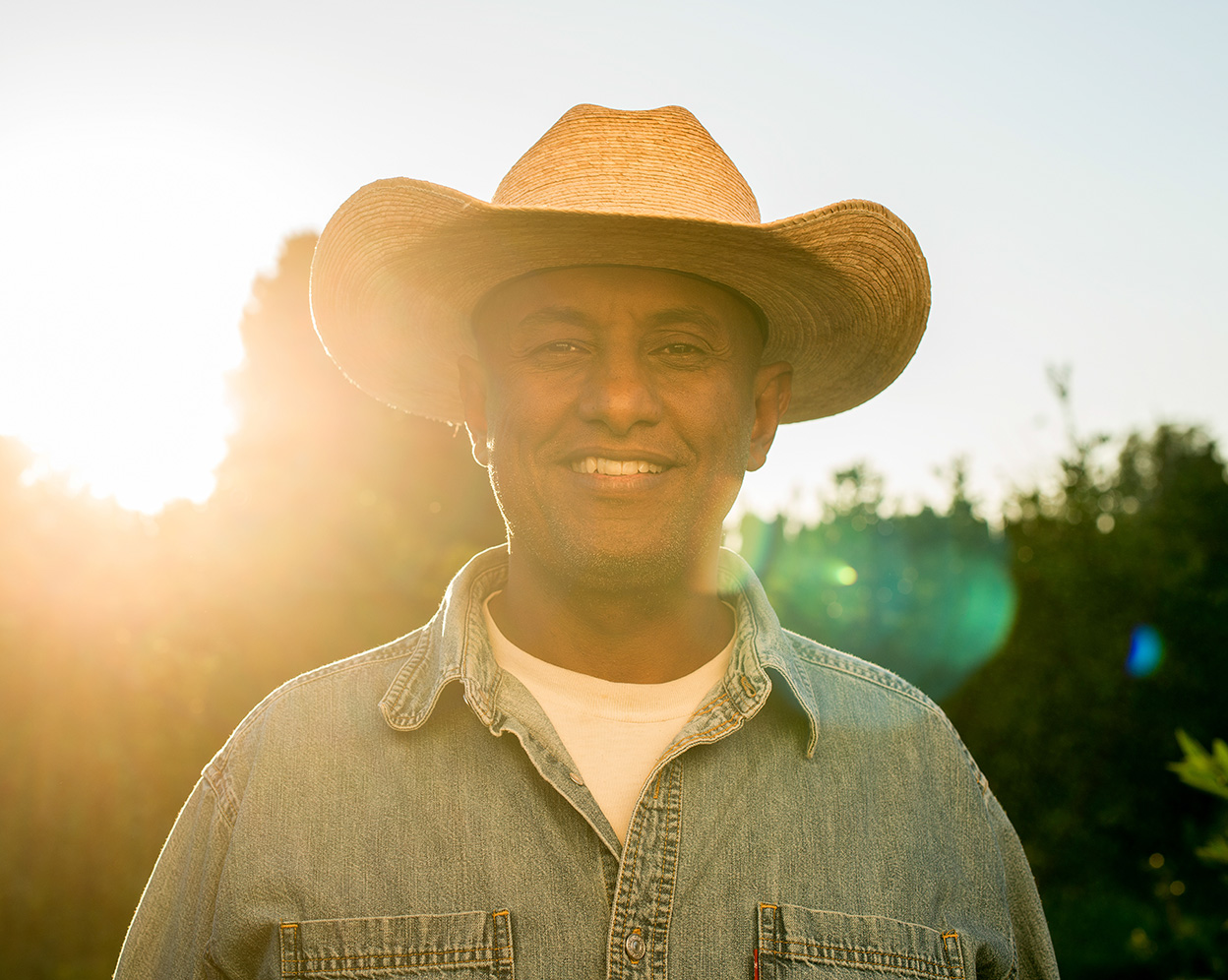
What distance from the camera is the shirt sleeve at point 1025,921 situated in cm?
227

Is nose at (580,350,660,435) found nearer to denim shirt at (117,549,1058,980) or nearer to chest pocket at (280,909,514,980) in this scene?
denim shirt at (117,549,1058,980)

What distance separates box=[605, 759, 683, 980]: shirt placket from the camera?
1856 millimetres

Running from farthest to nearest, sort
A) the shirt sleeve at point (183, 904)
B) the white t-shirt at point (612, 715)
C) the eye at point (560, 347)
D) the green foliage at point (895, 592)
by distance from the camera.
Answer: the green foliage at point (895, 592) → the eye at point (560, 347) → the white t-shirt at point (612, 715) → the shirt sleeve at point (183, 904)

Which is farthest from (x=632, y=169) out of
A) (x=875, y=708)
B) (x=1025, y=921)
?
(x=1025, y=921)

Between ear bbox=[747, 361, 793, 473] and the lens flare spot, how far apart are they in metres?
7.63

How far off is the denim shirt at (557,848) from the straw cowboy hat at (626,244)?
1.00 meters

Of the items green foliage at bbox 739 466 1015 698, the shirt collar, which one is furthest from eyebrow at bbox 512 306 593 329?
green foliage at bbox 739 466 1015 698

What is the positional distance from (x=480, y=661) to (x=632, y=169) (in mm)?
1333

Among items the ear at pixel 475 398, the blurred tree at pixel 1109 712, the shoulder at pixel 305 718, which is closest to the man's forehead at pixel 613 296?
the ear at pixel 475 398

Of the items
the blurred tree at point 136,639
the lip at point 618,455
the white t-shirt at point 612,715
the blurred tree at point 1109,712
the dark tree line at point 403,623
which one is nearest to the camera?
the white t-shirt at point 612,715

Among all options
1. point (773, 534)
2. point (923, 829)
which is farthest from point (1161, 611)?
point (923, 829)

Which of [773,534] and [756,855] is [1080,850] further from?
[756,855]

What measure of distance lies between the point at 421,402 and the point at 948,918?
7.56ft

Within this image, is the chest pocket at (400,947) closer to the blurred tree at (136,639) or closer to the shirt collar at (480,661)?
the shirt collar at (480,661)
